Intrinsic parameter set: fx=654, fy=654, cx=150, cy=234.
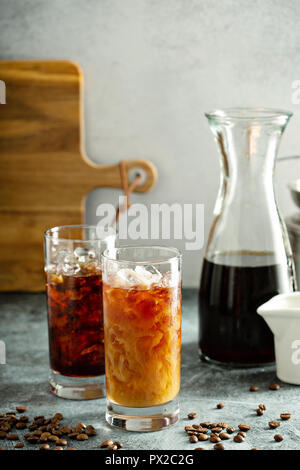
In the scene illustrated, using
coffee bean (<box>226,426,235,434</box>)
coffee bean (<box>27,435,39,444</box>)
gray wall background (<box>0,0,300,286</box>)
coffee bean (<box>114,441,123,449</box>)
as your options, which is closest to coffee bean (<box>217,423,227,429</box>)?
coffee bean (<box>226,426,235,434</box>)

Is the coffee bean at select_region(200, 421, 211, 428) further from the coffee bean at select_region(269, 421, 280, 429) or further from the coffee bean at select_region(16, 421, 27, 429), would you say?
the coffee bean at select_region(16, 421, 27, 429)

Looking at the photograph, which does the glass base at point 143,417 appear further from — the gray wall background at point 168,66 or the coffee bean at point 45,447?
the gray wall background at point 168,66

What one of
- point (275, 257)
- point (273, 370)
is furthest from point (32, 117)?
point (273, 370)

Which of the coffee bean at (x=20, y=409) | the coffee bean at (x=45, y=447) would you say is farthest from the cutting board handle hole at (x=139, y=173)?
the coffee bean at (x=45, y=447)

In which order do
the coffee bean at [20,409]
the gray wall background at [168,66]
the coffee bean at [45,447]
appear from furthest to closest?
the gray wall background at [168,66] < the coffee bean at [20,409] < the coffee bean at [45,447]

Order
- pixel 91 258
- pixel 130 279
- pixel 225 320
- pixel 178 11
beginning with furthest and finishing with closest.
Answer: pixel 178 11 < pixel 225 320 < pixel 91 258 < pixel 130 279

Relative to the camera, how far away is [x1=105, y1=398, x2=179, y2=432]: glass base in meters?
0.94

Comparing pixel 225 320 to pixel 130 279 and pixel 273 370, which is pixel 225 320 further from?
pixel 130 279

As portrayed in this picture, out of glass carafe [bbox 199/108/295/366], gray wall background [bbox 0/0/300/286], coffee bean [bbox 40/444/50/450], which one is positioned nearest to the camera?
coffee bean [bbox 40/444/50/450]

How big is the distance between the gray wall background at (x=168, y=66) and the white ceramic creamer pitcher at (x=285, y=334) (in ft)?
1.96

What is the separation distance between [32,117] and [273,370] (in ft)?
2.83

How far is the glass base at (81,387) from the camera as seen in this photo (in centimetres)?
105

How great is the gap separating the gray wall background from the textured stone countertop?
0.51 metres

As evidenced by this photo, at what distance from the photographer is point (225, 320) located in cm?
115
